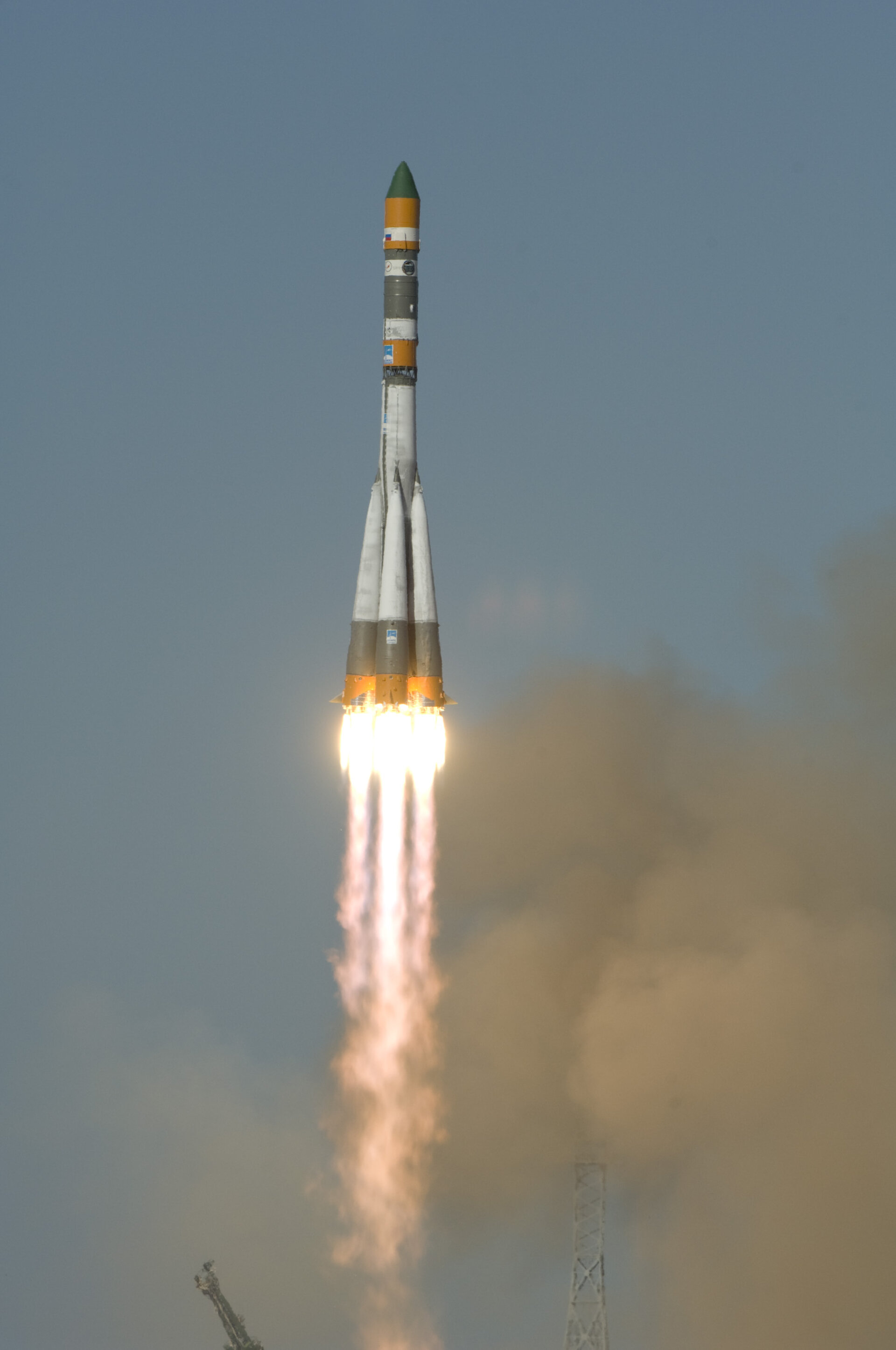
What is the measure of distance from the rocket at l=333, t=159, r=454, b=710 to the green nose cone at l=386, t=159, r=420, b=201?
0.7 inches

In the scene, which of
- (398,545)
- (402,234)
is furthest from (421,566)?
(402,234)

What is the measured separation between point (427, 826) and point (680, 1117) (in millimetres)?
12704

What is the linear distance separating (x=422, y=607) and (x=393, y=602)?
806 mm

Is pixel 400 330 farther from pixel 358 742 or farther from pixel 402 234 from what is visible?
pixel 358 742

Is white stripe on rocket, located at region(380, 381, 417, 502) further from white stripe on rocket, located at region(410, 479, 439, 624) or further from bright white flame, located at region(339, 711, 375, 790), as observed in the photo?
bright white flame, located at region(339, 711, 375, 790)

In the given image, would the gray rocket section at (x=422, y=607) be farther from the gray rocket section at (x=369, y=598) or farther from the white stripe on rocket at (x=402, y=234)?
the white stripe on rocket at (x=402, y=234)

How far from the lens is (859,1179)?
348 ft

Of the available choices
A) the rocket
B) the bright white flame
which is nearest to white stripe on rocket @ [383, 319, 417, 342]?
the rocket

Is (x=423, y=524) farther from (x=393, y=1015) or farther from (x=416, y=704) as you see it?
(x=393, y=1015)

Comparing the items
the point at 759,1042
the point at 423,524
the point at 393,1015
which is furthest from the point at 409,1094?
the point at 423,524

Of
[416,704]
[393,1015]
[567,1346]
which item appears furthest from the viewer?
[567,1346]

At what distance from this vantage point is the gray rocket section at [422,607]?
9619cm

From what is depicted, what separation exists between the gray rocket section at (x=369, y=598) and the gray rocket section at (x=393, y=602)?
21 centimetres

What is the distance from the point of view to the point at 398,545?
96.5m
